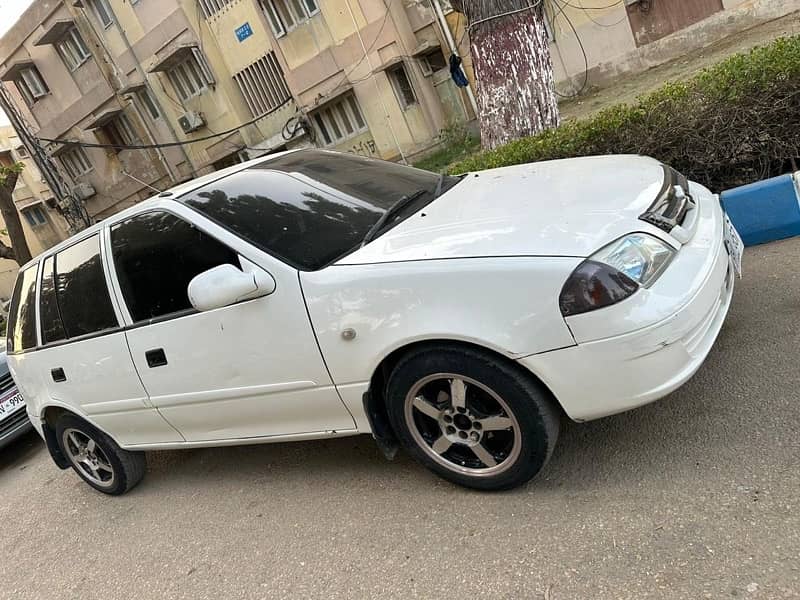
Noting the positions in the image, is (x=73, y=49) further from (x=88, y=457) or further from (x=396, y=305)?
(x=396, y=305)

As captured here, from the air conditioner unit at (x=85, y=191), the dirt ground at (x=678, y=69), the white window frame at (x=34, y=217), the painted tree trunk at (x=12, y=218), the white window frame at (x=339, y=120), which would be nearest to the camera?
the dirt ground at (x=678, y=69)

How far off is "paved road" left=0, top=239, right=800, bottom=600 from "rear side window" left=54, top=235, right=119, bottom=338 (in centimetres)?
126

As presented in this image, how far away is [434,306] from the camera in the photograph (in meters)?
2.40

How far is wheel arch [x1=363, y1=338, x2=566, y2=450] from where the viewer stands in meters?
2.40

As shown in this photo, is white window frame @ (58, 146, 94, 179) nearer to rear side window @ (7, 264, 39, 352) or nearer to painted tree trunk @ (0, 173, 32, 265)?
painted tree trunk @ (0, 173, 32, 265)

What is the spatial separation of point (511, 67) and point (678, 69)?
306 inches

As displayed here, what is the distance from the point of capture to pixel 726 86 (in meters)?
4.50

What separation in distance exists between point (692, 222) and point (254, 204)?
2127 mm

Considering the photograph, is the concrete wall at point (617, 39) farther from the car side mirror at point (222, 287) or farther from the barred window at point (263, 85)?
the car side mirror at point (222, 287)

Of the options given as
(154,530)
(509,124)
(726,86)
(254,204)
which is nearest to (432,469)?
(254,204)

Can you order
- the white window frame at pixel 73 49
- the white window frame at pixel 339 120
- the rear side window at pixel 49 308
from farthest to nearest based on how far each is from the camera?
the white window frame at pixel 73 49, the white window frame at pixel 339 120, the rear side window at pixel 49 308

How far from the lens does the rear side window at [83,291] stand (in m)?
3.48

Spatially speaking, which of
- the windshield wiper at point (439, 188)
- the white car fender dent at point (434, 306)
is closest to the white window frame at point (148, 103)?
the windshield wiper at point (439, 188)

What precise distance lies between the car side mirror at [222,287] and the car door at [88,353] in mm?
955
